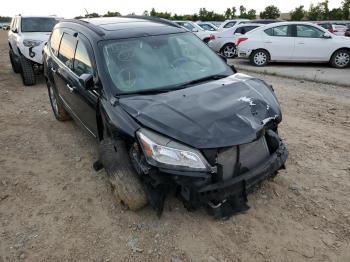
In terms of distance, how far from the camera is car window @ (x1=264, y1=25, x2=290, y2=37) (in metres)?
10.9

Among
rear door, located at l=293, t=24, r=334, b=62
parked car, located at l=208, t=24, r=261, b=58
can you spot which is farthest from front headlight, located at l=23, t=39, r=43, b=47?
rear door, located at l=293, t=24, r=334, b=62

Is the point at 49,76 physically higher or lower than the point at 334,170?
higher

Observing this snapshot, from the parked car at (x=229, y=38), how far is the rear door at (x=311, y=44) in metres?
2.82

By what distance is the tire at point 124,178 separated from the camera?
121 inches

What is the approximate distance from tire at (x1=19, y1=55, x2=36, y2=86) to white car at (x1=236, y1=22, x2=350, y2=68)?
22.2 feet

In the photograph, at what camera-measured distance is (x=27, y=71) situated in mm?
8648

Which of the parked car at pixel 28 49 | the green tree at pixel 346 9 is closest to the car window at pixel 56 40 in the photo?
the parked car at pixel 28 49

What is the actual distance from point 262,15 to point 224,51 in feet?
139

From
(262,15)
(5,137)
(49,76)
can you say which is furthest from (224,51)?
(262,15)

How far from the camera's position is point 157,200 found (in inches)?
117

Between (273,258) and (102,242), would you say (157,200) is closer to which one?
(102,242)

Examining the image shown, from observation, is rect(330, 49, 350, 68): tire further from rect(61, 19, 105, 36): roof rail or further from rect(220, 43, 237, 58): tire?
rect(61, 19, 105, 36): roof rail

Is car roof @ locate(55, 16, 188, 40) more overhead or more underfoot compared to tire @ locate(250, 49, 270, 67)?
more overhead

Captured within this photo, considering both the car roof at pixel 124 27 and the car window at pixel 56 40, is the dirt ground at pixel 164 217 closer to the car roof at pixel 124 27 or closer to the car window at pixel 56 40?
the car window at pixel 56 40
